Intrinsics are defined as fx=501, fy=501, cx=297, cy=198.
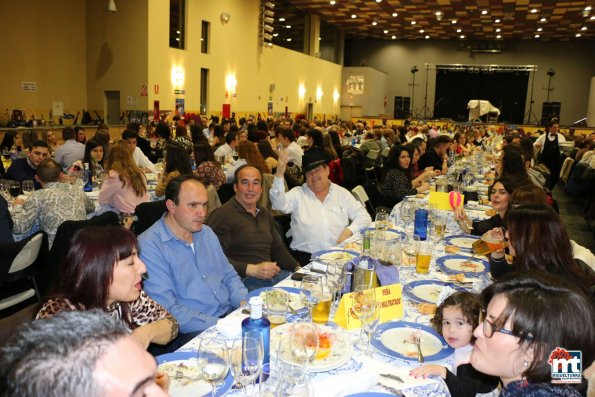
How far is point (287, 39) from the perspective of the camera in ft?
69.9

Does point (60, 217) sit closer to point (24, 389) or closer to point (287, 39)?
point (24, 389)

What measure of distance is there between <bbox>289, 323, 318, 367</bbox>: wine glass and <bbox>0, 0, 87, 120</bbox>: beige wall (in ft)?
39.0

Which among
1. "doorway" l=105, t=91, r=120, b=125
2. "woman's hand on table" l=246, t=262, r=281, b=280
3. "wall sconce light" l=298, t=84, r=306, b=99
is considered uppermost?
"wall sconce light" l=298, t=84, r=306, b=99

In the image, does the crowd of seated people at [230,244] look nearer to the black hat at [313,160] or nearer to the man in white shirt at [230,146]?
the black hat at [313,160]

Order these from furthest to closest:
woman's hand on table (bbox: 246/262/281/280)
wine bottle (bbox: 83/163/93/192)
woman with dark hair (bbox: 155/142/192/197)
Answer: wine bottle (bbox: 83/163/93/192), woman with dark hair (bbox: 155/142/192/197), woman's hand on table (bbox: 246/262/281/280)

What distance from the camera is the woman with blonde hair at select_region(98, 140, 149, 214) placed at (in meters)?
4.53

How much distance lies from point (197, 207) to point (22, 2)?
1140cm

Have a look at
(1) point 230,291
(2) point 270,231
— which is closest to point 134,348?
(1) point 230,291

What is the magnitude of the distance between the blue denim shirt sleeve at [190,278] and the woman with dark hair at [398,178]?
120 inches

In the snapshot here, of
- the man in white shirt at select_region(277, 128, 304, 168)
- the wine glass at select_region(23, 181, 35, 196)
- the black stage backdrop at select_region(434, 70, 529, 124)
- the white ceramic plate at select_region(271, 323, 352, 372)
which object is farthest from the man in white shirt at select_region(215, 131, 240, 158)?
the black stage backdrop at select_region(434, 70, 529, 124)

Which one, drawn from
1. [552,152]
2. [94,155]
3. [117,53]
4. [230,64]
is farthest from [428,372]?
[230,64]

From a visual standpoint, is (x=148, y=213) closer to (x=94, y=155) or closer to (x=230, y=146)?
(x=94, y=155)

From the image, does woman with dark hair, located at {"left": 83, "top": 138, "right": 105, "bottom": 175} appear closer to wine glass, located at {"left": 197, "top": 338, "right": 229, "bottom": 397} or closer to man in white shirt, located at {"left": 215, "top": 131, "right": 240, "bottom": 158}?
man in white shirt, located at {"left": 215, "top": 131, "right": 240, "bottom": 158}

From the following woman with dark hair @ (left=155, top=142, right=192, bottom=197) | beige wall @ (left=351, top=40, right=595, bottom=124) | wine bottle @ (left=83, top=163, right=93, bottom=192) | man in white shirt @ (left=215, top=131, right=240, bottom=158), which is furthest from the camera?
beige wall @ (left=351, top=40, right=595, bottom=124)
